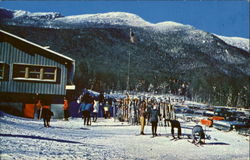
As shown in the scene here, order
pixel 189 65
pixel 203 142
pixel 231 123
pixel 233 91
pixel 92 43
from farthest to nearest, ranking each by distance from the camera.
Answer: pixel 189 65, pixel 92 43, pixel 233 91, pixel 231 123, pixel 203 142

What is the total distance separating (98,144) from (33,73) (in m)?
2.98

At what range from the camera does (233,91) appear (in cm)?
2558

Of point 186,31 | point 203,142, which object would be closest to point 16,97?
point 203,142

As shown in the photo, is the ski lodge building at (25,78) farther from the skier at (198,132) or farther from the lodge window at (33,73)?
the skier at (198,132)

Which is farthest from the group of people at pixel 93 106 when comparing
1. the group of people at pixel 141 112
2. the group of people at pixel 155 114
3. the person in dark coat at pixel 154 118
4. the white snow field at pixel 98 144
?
the person in dark coat at pixel 154 118

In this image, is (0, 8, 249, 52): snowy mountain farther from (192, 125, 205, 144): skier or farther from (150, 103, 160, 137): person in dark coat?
(192, 125, 205, 144): skier

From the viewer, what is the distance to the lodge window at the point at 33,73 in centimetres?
534

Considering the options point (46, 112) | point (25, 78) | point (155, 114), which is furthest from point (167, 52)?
point (25, 78)

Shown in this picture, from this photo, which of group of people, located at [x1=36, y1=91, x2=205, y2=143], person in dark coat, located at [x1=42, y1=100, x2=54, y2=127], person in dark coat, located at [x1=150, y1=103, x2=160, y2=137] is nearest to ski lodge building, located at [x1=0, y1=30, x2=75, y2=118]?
person in dark coat, located at [x1=42, y1=100, x2=54, y2=127]

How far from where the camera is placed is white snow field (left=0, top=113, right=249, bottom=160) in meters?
5.66

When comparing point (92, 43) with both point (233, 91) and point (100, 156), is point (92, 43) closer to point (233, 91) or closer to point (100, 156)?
point (233, 91)

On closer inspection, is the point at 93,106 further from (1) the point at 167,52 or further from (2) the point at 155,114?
(1) the point at 167,52

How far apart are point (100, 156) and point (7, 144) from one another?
1967 millimetres

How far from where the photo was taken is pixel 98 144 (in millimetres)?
7410
